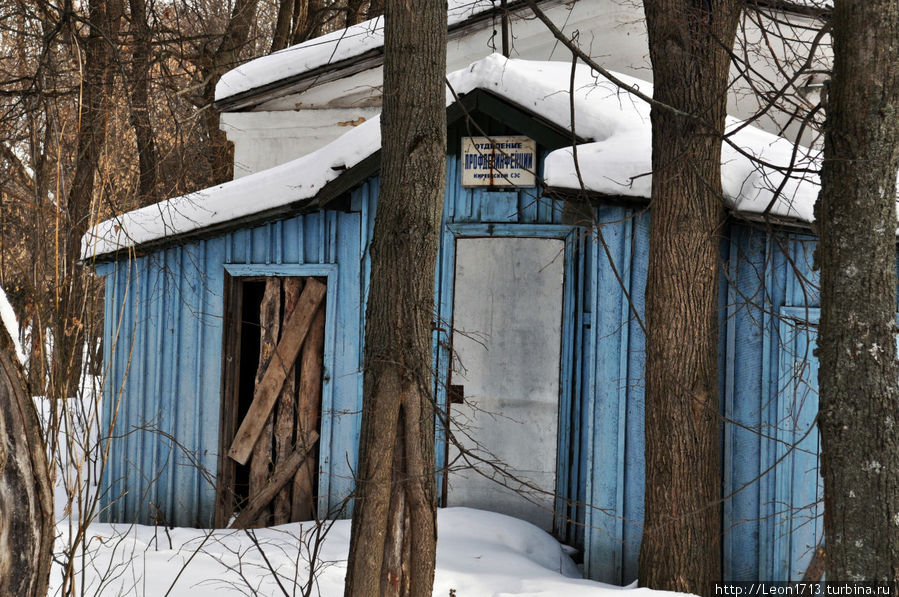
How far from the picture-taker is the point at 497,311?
25.6 feet

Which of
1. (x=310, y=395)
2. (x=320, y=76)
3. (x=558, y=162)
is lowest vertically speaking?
(x=310, y=395)

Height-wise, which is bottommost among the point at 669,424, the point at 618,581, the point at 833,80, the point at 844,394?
the point at 618,581

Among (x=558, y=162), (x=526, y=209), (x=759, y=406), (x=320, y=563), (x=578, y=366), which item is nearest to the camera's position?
(x=320, y=563)

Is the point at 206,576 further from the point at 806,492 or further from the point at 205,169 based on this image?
the point at 205,169

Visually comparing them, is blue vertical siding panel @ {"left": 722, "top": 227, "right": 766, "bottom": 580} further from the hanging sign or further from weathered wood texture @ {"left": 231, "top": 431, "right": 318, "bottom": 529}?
weathered wood texture @ {"left": 231, "top": 431, "right": 318, "bottom": 529}

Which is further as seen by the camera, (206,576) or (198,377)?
(198,377)

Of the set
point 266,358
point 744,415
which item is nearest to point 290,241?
point 266,358

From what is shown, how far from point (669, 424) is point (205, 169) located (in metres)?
14.7

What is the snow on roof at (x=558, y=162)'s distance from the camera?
21.7ft

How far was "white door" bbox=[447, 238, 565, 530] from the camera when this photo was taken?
761 cm

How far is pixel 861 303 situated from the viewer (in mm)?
3932

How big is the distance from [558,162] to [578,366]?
169 cm

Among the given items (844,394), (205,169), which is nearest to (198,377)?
(844,394)

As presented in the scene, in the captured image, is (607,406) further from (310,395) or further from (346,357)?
(310,395)
